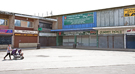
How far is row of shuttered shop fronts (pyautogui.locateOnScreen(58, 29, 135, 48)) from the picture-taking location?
29062mm

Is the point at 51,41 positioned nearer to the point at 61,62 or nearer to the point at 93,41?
the point at 93,41

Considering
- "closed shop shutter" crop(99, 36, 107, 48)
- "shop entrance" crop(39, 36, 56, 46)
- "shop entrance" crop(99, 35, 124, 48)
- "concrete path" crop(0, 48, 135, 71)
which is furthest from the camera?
"shop entrance" crop(39, 36, 56, 46)

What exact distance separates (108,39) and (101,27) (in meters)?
3.31

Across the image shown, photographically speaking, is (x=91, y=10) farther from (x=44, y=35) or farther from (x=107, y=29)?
(x=44, y=35)

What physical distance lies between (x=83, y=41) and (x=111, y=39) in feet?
25.5

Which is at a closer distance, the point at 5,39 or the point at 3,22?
the point at 5,39

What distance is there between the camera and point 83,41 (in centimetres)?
3669

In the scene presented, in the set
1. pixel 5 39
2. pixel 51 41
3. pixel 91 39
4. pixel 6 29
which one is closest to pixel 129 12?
pixel 91 39

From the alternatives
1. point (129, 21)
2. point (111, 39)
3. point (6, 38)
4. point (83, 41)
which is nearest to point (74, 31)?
point (83, 41)

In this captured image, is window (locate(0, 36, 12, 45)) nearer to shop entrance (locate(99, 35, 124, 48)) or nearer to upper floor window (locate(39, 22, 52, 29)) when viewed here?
upper floor window (locate(39, 22, 52, 29))

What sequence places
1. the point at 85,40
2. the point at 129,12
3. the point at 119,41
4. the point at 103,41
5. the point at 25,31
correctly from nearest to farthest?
1. the point at 129,12
2. the point at 119,41
3. the point at 25,31
4. the point at 103,41
5. the point at 85,40

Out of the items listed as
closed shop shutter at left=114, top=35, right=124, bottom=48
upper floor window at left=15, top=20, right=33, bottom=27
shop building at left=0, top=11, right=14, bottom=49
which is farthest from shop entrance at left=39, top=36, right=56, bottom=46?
closed shop shutter at left=114, top=35, right=124, bottom=48

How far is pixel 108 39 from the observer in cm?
3144

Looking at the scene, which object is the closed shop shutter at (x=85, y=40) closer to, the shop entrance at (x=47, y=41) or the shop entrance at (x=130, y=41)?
the shop entrance at (x=47, y=41)
